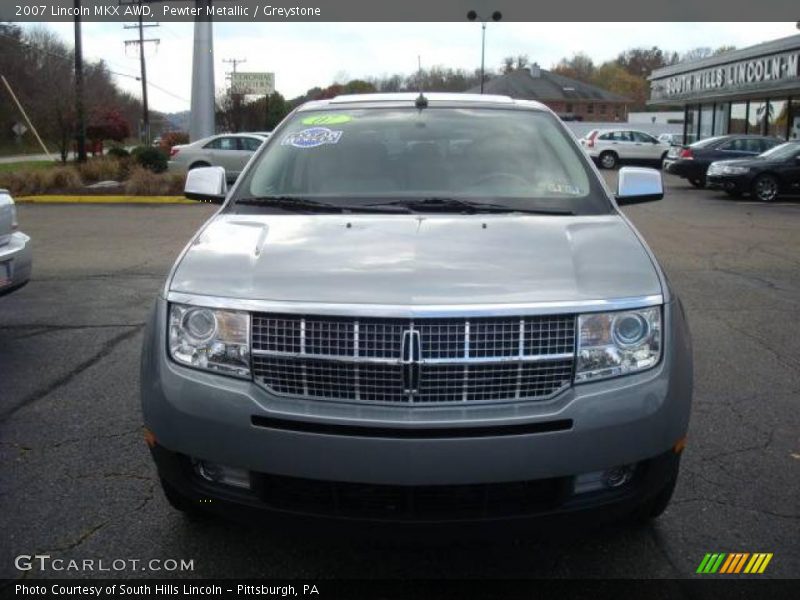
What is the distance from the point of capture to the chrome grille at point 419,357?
8.09ft

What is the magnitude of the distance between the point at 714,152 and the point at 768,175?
3610mm

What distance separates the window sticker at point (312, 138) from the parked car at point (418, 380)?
46.9 inches

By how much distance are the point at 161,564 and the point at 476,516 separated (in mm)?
1234

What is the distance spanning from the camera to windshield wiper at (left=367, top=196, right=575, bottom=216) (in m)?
3.35

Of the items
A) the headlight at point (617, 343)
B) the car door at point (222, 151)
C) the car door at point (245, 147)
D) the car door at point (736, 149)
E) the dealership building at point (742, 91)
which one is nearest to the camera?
the headlight at point (617, 343)

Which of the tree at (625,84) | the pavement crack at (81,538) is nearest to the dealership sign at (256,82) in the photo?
the pavement crack at (81,538)

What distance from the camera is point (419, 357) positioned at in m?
2.46

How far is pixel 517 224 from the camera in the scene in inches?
124

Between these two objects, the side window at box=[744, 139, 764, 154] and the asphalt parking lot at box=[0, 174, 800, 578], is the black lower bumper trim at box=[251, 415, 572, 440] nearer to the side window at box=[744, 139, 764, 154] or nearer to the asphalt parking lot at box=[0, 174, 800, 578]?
the asphalt parking lot at box=[0, 174, 800, 578]

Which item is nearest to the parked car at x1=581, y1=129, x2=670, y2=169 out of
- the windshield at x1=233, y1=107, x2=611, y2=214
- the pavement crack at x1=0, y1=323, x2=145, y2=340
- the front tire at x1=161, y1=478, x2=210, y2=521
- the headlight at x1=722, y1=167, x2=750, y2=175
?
the headlight at x1=722, y1=167, x2=750, y2=175

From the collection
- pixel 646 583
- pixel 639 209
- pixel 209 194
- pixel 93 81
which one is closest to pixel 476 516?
pixel 646 583

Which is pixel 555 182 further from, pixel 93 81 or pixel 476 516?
pixel 93 81

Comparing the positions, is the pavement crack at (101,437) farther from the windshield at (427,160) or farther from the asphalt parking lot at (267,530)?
the windshield at (427,160)

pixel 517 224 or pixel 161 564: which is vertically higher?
pixel 517 224
